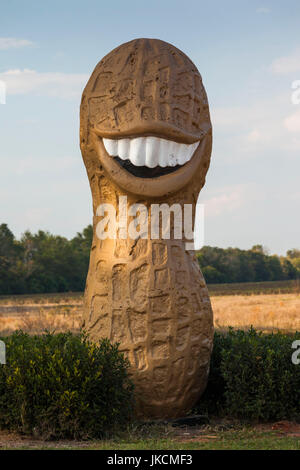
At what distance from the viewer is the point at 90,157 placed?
25.8 feet

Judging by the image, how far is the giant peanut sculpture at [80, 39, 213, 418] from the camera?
23.8 feet

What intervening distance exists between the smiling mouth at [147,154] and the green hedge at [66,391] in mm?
2202

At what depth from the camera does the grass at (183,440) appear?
19.9 ft

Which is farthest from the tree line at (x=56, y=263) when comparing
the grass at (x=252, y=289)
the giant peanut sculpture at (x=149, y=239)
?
the giant peanut sculpture at (x=149, y=239)

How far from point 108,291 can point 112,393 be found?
131 cm

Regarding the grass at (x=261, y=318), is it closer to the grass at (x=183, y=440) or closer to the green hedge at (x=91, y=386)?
the green hedge at (x=91, y=386)

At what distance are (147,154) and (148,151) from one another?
0.04 m

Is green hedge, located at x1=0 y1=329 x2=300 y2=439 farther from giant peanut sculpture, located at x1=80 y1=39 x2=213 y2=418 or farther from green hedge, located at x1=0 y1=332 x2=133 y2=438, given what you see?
giant peanut sculpture, located at x1=80 y1=39 x2=213 y2=418

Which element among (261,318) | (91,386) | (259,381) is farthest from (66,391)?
(261,318)

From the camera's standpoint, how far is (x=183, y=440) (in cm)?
652

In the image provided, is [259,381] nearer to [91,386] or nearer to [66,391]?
[91,386]

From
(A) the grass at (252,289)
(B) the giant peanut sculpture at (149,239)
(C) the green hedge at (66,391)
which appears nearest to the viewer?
(C) the green hedge at (66,391)
